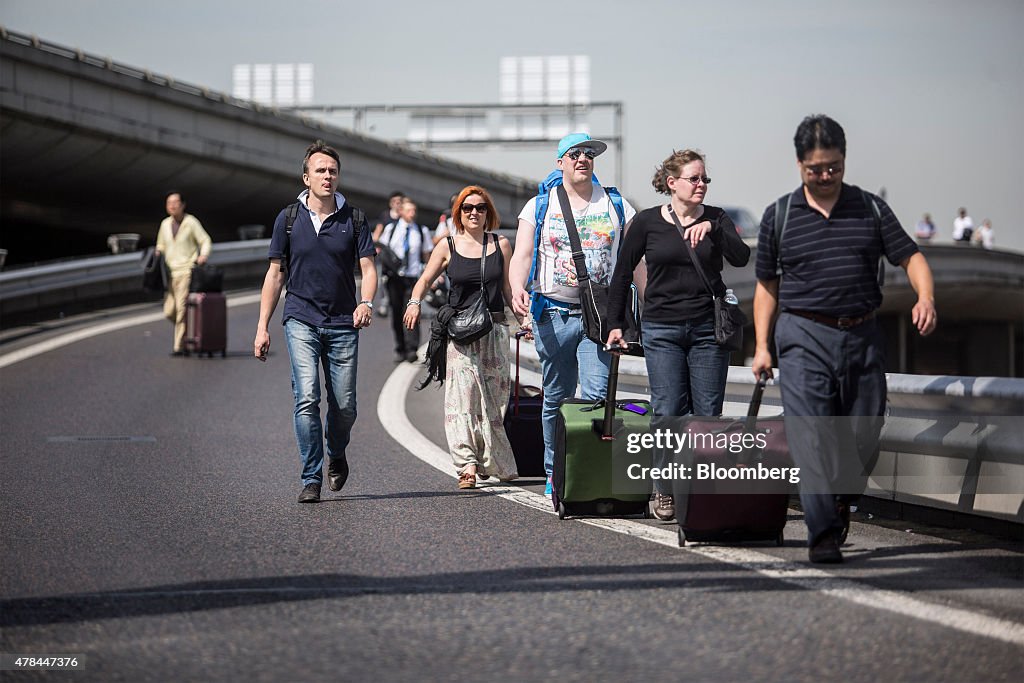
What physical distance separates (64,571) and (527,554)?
1.90m

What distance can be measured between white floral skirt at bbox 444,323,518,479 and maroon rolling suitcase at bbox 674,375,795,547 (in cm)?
265

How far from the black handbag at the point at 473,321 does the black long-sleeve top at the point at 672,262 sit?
5.88 ft

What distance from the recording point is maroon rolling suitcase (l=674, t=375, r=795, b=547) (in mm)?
6422

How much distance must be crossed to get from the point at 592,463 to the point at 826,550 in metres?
1.57

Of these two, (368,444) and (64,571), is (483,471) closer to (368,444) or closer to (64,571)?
(368,444)

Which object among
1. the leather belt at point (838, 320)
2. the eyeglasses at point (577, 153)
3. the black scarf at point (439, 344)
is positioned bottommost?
the black scarf at point (439, 344)

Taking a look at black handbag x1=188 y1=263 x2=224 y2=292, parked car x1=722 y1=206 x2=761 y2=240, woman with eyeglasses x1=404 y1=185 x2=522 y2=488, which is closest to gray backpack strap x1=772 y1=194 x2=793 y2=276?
woman with eyeglasses x1=404 y1=185 x2=522 y2=488

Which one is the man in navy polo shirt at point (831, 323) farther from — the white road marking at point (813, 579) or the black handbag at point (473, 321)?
the black handbag at point (473, 321)

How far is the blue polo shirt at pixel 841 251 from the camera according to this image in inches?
241

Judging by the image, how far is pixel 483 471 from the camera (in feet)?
29.5

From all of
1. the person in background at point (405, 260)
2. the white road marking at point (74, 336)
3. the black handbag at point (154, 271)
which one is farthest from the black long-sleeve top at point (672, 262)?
the black handbag at point (154, 271)


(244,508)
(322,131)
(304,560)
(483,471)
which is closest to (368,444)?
(483,471)

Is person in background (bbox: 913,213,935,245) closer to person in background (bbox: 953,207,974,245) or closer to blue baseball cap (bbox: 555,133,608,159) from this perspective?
person in background (bbox: 953,207,974,245)

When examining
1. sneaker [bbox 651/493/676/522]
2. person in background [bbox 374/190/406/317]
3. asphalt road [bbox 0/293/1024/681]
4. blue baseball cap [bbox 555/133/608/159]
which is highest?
person in background [bbox 374/190/406/317]
